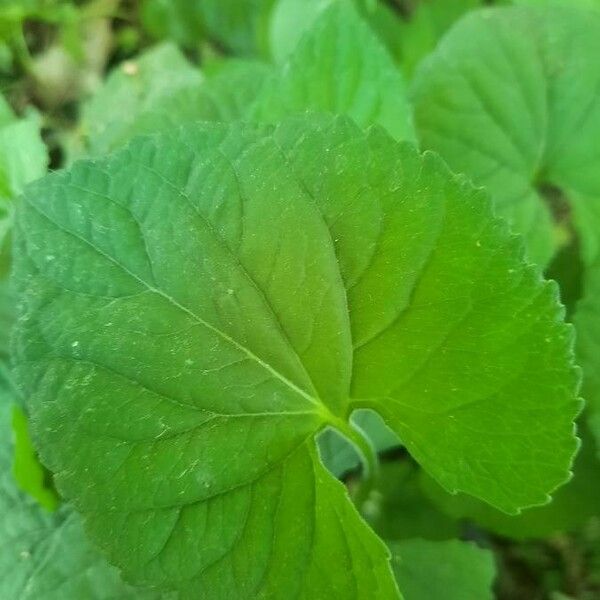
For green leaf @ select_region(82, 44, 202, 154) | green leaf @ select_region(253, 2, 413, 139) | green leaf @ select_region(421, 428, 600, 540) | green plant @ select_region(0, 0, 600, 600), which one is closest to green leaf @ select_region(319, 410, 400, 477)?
green leaf @ select_region(421, 428, 600, 540)

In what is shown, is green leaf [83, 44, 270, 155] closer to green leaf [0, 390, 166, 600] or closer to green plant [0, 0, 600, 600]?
green plant [0, 0, 600, 600]

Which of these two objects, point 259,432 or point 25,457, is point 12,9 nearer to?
point 25,457

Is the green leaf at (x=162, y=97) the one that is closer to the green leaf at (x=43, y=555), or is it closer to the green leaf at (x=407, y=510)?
the green leaf at (x=43, y=555)

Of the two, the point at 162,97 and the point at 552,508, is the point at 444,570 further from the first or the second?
the point at 162,97

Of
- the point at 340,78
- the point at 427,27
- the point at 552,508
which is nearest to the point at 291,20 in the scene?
the point at 427,27

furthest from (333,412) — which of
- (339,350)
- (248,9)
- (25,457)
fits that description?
(248,9)
